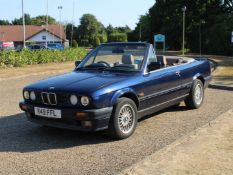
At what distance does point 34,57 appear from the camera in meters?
26.6

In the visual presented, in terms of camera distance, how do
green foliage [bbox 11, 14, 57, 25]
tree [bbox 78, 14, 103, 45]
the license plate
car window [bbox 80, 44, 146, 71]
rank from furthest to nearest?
green foliage [bbox 11, 14, 57, 25] → tree [bbox 78, 14, 103, 45] → car window [bbox 80, 44, 146, 71] → the license plate

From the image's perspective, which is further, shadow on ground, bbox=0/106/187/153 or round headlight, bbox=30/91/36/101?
round headlight, bbox=30/91/36/101

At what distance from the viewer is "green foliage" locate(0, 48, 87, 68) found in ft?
78.3

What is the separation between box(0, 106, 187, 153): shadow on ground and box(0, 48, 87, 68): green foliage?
1641 cm

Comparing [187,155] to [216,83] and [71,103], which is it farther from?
[216,83]

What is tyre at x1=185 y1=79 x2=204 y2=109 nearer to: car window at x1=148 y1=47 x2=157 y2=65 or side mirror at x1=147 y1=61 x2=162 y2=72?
car window at x1=148 y1=47 x2=157 y2=65

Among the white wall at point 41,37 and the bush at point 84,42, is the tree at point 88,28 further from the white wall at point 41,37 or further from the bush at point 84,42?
the white wall at point 41,37

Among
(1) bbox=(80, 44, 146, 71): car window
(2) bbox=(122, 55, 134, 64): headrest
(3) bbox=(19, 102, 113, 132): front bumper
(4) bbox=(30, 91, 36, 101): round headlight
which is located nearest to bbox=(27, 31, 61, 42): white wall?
(1) bbox=(80, 44, 146, 71): car window

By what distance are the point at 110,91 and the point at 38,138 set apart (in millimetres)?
1454

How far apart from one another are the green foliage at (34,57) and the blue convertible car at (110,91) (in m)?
16.3

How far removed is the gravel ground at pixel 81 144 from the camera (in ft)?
18.0

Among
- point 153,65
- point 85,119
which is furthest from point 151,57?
point 85,119

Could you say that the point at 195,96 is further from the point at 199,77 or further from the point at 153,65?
the point at 153,65

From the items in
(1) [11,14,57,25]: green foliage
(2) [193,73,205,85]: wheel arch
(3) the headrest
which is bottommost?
(2) [193,73,205,85]: wheel arch
